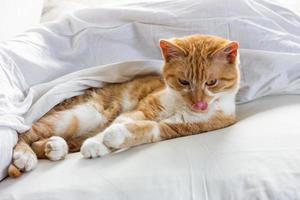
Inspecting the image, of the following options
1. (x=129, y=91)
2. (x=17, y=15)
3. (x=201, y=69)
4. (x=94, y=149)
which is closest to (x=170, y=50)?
(x=201, y=69)

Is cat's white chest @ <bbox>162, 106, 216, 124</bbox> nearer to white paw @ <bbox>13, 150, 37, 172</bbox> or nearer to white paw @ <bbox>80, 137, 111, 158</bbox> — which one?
white paw @ <bbox>80, 137, 111, 158</bbox>

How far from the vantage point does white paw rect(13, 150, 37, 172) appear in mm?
968

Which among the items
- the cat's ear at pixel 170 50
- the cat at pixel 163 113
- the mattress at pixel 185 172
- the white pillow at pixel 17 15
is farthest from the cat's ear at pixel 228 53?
the white pillow at pixel 17 15

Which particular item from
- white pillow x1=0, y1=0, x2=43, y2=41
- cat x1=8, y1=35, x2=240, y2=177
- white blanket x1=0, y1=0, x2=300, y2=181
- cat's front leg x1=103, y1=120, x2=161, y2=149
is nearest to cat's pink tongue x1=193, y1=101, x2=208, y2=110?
cat x1=8, y1=35, x2=240, y2=177

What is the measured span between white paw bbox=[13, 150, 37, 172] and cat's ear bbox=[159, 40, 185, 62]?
46 centimetres

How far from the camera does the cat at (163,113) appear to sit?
1034 mm

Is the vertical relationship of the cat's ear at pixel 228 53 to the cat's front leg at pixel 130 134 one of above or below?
above

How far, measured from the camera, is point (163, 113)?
120cm

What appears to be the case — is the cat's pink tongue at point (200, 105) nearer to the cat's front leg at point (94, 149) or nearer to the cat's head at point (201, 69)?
the cat's head at point (201, 69)

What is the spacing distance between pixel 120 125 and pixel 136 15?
0.51m

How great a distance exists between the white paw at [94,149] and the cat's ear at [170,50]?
0.33m

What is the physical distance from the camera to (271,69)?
50.5 inches

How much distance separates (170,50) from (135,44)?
0.34m

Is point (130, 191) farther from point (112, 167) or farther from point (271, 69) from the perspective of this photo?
point (271, 69)
